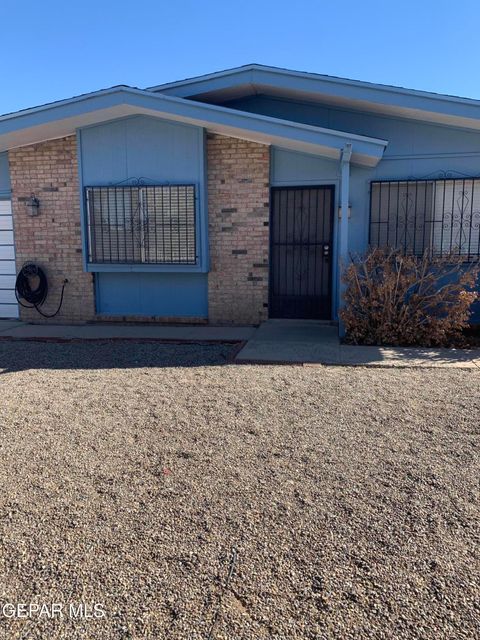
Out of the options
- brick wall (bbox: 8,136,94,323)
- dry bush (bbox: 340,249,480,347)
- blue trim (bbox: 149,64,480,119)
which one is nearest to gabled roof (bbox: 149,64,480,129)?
blue trim (bbox: 149,64,480,119)

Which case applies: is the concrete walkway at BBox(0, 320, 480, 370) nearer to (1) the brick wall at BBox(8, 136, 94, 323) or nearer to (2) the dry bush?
(2) the dry bush

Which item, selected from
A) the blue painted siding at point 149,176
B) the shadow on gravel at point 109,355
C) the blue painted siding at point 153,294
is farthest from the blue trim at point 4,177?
the shadow on gravel at point 109,355

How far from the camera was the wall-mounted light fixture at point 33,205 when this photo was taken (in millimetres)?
8430

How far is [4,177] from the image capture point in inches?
344

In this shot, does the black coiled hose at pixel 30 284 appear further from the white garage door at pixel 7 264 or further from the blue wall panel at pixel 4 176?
the blue wall panel at pixel 4 176

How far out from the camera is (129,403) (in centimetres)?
439

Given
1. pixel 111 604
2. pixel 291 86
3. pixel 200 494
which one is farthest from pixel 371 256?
pixel 111 604

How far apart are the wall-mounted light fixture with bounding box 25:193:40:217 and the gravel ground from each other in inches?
182

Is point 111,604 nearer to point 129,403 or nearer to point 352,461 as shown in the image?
point 352,461

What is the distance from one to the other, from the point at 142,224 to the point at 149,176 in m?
0.78

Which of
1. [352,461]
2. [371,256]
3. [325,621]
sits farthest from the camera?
[371,256]

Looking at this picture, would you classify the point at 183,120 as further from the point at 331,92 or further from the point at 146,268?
the point at 146,268

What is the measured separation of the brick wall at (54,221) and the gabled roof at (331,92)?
80.8 inches

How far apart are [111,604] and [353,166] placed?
707 centimetres
